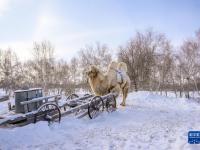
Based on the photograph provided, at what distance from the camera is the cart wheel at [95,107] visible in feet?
43.5

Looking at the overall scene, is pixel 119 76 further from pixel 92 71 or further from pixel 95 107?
pixel 95 107

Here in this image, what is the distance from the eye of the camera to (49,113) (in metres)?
11.2

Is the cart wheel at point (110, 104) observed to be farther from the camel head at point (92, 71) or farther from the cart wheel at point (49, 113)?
the cart wheel at point (49, 113)

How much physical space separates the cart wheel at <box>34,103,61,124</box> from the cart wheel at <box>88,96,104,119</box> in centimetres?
Answer: 173

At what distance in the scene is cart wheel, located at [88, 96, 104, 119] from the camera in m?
13.3

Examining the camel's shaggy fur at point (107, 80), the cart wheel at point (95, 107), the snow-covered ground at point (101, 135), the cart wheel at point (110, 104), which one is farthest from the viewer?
the camel's shaggy fur at point (107, 80)

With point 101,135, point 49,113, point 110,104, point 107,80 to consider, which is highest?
point 107,80

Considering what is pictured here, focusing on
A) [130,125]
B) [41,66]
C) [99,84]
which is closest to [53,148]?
[130,125]

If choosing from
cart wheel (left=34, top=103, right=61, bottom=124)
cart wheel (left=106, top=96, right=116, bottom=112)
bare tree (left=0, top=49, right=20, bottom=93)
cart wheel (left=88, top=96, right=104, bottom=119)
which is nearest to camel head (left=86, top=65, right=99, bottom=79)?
cart wheel (left=106, top=96, right=116, bottom=112)

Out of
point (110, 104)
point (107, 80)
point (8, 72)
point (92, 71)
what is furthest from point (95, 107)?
point (8, 72)

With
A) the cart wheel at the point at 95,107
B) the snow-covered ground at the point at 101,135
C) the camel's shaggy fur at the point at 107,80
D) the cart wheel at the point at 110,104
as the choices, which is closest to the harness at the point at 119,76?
the camel's shaggy fur at the point at 107,80

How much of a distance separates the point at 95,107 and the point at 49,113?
296 cm

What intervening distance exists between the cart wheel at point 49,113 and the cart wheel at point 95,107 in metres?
1.73

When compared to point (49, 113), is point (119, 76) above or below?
above
